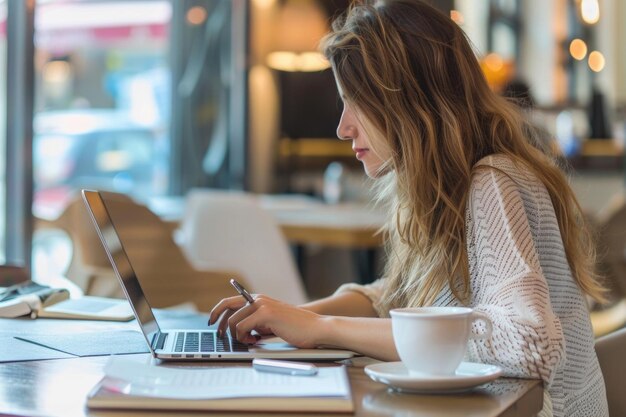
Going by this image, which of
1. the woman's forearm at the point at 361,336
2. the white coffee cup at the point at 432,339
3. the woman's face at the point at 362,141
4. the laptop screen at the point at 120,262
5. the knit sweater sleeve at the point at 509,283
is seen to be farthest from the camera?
the woman's face at the point at 362,141

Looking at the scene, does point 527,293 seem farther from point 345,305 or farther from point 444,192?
point 345,305

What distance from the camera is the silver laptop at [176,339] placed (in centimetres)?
136

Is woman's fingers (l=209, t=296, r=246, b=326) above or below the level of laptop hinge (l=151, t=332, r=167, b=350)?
above


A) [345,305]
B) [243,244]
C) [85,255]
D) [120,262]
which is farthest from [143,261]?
[120,262]

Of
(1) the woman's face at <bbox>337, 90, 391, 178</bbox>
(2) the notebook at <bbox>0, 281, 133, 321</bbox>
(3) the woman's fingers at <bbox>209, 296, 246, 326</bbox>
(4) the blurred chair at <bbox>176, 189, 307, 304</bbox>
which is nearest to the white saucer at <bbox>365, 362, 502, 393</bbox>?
(3) the woman's fingers at <bbox>209, 296, 246, 326</bbox>

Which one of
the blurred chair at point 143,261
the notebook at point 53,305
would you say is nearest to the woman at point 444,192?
the notebook at point 53,305

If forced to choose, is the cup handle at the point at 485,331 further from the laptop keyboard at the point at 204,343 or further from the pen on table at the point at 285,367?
the laptop keyboard at the point at 204,343

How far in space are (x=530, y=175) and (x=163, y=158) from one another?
4.21m

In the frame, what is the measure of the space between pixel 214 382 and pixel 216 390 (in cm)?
6

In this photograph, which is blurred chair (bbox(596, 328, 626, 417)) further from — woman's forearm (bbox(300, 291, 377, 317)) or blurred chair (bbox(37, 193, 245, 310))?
blurred chair (bbox(37, 193, 245, 310))

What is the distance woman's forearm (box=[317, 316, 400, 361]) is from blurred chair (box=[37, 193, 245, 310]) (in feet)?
5.59

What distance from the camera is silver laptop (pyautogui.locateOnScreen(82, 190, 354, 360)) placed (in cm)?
136

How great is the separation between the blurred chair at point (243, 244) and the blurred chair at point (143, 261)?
1.03 ft

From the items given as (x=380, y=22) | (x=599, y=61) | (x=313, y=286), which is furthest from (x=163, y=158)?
(x=599, y=61)
